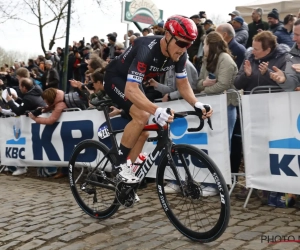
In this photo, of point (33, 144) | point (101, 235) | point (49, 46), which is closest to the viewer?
point (101, 235)

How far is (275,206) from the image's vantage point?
545 cm

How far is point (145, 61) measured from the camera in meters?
4.24

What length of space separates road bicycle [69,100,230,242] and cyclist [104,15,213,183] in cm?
16

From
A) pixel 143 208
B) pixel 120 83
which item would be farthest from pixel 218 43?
pixel 143 208

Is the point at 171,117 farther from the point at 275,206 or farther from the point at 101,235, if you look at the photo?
the point at 275,206

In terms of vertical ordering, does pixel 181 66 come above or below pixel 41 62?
below

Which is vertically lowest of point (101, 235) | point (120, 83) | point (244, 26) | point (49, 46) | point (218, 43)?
point (101, 235)

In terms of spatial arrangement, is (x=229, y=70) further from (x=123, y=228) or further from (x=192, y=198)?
(x=123, y=228)

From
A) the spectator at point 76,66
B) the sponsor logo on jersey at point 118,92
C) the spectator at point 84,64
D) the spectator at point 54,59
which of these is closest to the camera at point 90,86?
the sponsor logo on jersey at point 118,92

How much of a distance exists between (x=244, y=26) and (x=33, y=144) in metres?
4.96

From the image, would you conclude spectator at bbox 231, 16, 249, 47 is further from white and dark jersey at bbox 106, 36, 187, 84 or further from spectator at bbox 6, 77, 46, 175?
white and dark jersey at bbox 106, 36, 187, 84

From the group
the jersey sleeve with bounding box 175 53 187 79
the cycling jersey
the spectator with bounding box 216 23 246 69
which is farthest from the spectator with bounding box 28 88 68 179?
the jersey sleeve with bounding box 175 53 187 79

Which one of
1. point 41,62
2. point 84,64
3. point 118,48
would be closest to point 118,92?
point 118,48

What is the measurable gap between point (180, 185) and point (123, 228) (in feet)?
3.23
